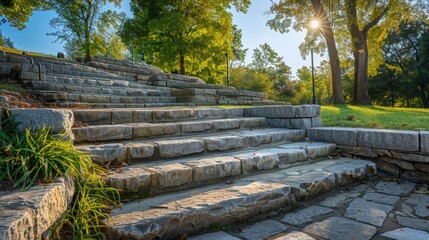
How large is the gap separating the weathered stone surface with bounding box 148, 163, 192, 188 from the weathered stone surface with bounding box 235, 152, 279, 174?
2.25 ft

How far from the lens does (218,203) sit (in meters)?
1.93

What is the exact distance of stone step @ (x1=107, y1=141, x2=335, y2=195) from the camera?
2.10 meters

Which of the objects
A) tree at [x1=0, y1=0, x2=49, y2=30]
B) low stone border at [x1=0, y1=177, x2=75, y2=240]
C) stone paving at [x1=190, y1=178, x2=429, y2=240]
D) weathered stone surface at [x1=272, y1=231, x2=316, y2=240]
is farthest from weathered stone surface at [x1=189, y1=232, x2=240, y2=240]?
tree at [x1=0, y1=0, x2=49, y2=30]

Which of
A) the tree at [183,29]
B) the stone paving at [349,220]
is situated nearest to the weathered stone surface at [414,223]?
the stone paving at [349,220]

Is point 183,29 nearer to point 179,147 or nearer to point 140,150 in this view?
point 179,147

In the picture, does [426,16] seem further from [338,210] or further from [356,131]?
[338,210]

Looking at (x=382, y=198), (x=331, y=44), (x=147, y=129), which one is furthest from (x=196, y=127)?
(x=331, y=44)

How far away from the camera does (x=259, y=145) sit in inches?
141

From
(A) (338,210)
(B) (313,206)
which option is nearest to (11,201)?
(B) (313,206)

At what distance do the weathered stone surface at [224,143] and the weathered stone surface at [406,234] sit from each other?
1.83 metres

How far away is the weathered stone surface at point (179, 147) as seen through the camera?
2718 millimetres

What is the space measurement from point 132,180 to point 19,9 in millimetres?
17404

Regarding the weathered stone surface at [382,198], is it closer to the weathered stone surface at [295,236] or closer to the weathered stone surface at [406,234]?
the weathered stone surface at [406,234]

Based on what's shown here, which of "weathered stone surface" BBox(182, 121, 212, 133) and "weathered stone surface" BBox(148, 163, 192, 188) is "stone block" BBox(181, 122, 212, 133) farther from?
"weathered stone surface" BBox(148, 163, 192, 188)
